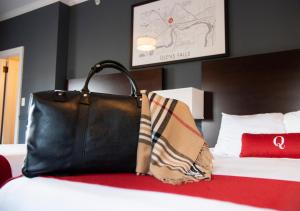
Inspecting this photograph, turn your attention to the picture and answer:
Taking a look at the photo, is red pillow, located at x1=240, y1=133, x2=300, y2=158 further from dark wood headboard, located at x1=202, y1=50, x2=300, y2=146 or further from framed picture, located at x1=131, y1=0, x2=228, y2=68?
framed picture, located at x1=131, y1=0, x2=228, y2=68

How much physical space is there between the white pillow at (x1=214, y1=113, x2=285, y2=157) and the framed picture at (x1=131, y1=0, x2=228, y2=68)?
81 centimetres

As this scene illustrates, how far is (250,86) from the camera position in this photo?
2207 millimetres

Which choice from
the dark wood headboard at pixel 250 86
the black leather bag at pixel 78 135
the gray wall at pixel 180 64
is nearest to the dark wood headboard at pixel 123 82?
the gray wall at pixel 180 64

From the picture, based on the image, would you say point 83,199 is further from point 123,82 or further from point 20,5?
point 20,5

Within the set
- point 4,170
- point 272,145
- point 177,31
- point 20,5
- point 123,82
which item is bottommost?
point 4,170

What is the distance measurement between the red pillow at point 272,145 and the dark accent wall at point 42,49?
2.67 metres

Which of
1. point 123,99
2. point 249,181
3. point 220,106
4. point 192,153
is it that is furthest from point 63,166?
point 220,106

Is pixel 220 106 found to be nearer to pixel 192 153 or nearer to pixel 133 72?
pixel 133 72

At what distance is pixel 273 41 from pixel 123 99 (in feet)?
6.14

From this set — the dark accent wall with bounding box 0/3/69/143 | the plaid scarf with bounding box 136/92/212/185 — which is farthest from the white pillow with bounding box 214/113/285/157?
the dark accent wall with bounding box 0/3/69/143

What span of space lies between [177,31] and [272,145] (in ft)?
5.30

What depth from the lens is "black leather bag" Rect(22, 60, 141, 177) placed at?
749 millimetres

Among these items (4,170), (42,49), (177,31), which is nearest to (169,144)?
(4,170)

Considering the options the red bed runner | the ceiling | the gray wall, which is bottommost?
the red bed runner
